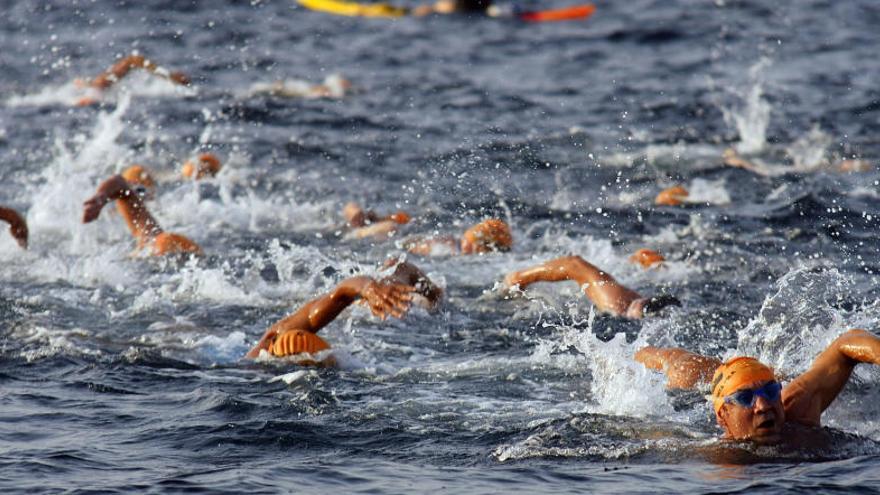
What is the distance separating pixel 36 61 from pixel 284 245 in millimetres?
11959

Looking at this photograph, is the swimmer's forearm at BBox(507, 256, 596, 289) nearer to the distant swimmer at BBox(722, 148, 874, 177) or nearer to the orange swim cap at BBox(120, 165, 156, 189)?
the distant swimmer at BBox(722, 148, 874, 177)

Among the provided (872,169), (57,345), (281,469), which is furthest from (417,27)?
(281,469)

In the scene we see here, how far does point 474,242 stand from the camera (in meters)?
14.1

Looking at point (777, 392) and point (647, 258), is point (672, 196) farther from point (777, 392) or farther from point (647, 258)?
point (777, 392)

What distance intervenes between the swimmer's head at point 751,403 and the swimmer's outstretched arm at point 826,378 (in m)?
0.18

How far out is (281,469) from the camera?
8.36m

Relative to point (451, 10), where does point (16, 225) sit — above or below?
below

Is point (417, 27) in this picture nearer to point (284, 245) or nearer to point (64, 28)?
point (64, 28)

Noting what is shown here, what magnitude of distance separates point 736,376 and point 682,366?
3.27 ft

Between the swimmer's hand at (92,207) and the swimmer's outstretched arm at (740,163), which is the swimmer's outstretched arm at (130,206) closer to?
the swimmer's hand at (92,207)

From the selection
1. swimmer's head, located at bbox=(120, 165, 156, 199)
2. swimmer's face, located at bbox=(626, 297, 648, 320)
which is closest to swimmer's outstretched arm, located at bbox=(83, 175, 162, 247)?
swimmer's head, located at bbox=(120, 165, 156, 199)

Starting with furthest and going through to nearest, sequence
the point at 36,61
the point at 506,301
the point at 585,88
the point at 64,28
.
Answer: the point at 64,28 < the point at 36,61 < the point at 585,88 < the point at 506,301

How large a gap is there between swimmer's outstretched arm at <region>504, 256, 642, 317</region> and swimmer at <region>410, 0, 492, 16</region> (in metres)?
17.7

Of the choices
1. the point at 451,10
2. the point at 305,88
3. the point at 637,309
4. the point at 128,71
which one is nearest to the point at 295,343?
the point at 637,309
